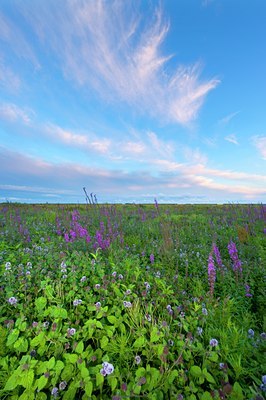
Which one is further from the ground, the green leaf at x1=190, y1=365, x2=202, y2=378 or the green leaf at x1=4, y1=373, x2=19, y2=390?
the green leaf at x1=190, y1=365, x2=202, y2=378

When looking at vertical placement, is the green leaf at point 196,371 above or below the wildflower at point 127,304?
below

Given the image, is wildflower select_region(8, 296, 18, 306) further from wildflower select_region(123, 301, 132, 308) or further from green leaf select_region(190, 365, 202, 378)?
green leaf select_region(190, 365, 202, 378)

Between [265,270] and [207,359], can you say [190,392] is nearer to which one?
[207,359]

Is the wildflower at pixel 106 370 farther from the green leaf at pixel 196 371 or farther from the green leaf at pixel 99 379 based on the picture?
the green leaf at pixel 196 371

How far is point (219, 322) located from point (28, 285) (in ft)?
9.11

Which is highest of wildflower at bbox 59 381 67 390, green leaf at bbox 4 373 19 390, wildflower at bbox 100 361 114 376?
wildflower at bbox 100 361 114 376

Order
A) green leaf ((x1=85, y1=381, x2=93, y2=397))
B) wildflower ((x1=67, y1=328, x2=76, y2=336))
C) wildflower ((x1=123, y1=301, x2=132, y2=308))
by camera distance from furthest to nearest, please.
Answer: wildflower ((x1=123, y1=301, x2=132, y2=308)), wildflower ((x1=67, y1=328, x2=76, y2=336)), green leaf ((x1=85, y1=381, x2=93, y2=397))

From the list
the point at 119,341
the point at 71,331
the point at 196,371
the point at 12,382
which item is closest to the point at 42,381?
the point at 12,382

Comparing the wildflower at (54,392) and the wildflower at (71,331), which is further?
the wildflower at (71,331)

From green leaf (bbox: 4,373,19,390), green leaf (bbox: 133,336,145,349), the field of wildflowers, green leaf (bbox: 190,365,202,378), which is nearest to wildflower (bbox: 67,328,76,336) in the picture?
the field of wildflowers

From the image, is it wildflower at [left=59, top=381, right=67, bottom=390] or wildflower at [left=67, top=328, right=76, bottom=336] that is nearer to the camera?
wildflower at [left=59, top=381, right=67, bottom=390]

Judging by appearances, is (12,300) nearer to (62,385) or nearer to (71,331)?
(71,331)

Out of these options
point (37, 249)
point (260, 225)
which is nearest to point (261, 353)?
point (37, 249)

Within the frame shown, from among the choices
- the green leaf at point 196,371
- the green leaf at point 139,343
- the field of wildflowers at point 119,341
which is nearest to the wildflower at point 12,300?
the field of wildflowers at point 119,341
